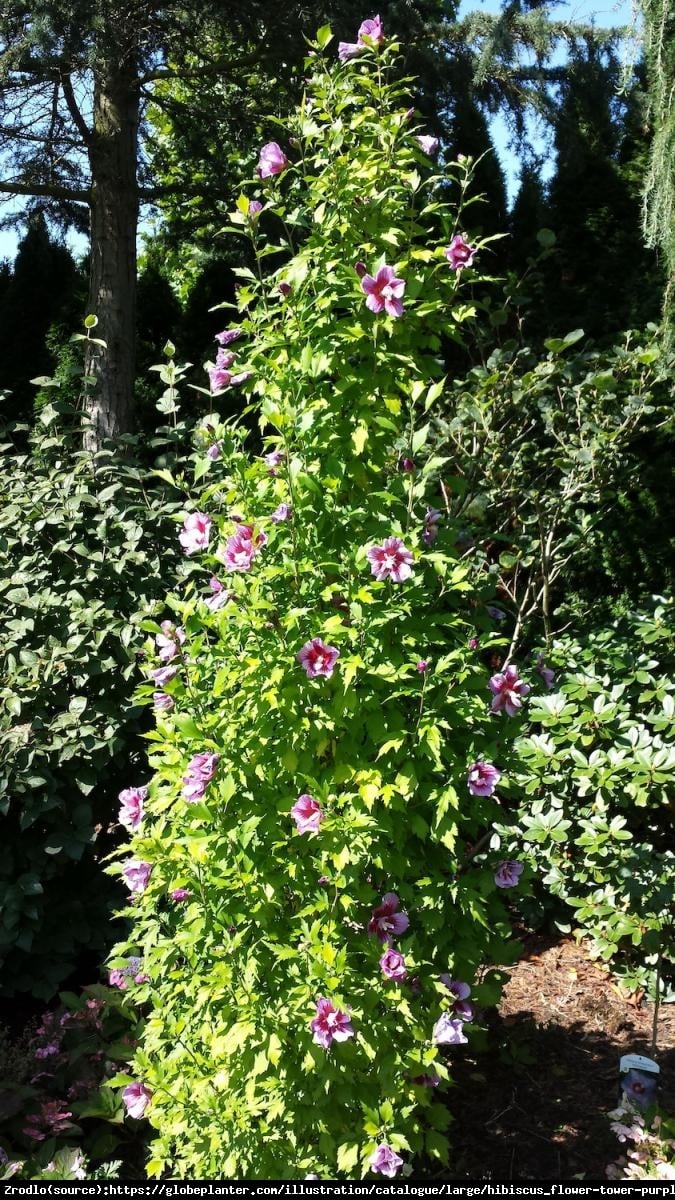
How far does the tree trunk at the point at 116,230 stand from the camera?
6.04m

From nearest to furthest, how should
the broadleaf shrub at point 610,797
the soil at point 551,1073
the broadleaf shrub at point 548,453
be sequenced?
the soil at point 551,1073
the broadleaf shrub at point 610,797
the broadleaf shrub at point 548,453

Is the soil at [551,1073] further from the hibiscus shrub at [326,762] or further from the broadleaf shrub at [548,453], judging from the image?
the broadleaf shrub at [548,453]

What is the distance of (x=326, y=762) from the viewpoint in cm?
208

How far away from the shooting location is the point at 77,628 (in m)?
3.11

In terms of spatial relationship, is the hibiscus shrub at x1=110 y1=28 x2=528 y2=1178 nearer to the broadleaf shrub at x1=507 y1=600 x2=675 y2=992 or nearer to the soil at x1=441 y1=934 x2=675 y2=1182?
the soil at x1=441 y1=934 x2=675 y2=1182

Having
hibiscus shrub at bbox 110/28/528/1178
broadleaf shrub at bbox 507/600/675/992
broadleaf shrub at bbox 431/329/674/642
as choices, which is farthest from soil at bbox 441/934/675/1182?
broadleaf shrub at bbox 431/329/674/642

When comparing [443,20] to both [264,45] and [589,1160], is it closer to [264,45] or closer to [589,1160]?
[264,45]

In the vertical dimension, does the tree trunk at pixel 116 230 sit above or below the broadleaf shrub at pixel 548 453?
above

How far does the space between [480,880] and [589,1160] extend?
94 cm

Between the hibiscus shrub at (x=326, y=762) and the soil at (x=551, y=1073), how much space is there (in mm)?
544

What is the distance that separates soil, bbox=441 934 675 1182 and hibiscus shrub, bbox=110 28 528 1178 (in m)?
0.54

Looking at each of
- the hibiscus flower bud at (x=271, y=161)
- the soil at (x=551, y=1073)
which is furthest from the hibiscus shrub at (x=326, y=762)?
the soil at (x=551, y=1073)

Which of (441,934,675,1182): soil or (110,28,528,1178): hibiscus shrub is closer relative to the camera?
(110,28,528,1178): hibiscus shrub

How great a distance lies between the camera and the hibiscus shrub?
6.18 ft
